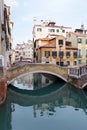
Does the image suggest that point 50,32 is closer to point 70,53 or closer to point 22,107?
point 70,53

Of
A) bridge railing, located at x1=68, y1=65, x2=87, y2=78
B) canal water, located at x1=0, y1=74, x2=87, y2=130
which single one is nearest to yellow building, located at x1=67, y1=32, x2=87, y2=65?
bridge railing, located at x1=68, y1=65, x2=87, y2=78

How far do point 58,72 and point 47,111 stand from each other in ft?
37.2

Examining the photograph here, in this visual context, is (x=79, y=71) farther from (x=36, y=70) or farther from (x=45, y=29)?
(x=45, y=29)

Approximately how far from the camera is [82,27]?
4491 centimetres

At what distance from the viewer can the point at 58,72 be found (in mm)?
26609

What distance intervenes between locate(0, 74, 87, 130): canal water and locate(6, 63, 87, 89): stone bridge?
1089 millimetres

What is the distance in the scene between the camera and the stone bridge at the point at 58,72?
891 inches

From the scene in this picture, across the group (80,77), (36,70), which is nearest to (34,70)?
(36,70)

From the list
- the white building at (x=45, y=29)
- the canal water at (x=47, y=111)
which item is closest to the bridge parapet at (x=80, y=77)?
the canal water at (x=47, y=111)

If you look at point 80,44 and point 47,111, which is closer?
point 47,111

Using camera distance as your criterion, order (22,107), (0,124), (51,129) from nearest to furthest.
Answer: (51,129)
(0,124)
(22,107)

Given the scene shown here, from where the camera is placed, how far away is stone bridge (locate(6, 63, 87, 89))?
22641 millimetres

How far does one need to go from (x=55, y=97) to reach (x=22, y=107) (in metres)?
4.77

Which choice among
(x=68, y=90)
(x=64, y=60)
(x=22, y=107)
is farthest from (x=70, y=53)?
(x=22, y=107)
